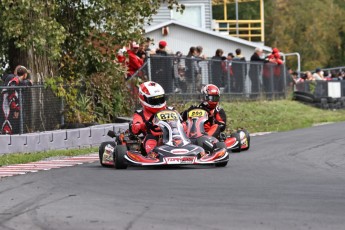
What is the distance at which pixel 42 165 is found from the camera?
1543 cm

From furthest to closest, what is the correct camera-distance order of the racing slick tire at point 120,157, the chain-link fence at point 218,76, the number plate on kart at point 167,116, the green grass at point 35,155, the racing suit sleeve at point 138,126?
the chain-link fence at point 218,76, the green grass at point 35,155, the racing suit sleeve at point 138,126, the number plate on kart at point 167,116, the racing slick tire at point 120,157

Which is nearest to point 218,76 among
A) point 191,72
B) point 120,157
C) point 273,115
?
point 191,72

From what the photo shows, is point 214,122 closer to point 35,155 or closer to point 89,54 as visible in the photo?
point 35,155

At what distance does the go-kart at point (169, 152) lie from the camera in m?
13.9

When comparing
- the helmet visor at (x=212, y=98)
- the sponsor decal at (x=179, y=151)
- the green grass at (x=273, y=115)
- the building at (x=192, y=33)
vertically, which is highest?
the building at (x=192, y=33)

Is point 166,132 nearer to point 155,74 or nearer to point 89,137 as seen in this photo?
point 89,137

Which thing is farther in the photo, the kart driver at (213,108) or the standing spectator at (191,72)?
the standing spectator at (191,72)

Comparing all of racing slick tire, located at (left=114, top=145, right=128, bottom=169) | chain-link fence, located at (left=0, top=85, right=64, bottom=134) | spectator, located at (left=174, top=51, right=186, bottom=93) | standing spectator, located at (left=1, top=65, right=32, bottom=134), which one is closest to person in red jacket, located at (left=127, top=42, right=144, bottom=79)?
spectator, located at (left=174, top=51, right=186, bottom=93)

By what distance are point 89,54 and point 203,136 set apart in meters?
7.81

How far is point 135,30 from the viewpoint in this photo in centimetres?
2250

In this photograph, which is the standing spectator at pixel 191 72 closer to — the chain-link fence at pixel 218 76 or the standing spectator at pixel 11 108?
the chain-link fence at pixel 218 76

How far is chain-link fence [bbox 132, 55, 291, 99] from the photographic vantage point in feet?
80.2

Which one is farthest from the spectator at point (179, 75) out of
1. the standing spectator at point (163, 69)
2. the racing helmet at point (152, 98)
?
the racing helmet at point (152, 98)

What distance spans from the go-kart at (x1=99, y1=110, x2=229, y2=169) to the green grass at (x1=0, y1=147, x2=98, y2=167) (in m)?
2.11
